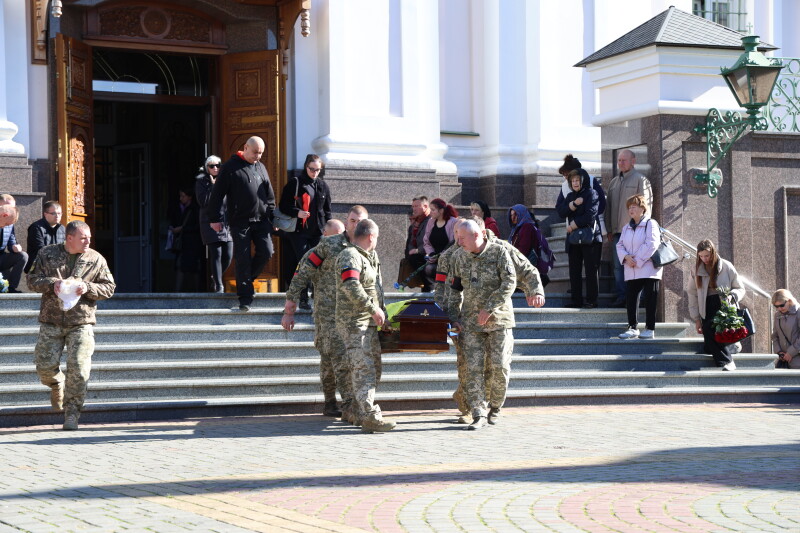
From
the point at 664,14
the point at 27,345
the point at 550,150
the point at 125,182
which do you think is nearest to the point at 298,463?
the point at 27,345

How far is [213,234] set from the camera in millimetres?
15141

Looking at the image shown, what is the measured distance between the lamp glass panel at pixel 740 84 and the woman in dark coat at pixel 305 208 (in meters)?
4.75

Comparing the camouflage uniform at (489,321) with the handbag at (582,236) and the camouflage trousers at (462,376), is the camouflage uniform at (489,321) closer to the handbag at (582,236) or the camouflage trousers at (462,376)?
the camouflage trousers at (462,376)

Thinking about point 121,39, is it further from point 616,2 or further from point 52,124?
point 616,2

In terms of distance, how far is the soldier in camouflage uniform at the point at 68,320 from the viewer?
11.5 m

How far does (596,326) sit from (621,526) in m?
8.33

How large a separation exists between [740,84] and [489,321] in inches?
219

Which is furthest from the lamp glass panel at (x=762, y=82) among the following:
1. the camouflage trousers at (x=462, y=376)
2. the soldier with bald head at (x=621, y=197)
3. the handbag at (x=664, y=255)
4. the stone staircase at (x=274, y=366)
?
the camouflage trousers at (x=462, y=376)

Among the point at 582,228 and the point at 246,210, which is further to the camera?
the point at 582,228

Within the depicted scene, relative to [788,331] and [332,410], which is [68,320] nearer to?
[332,410]

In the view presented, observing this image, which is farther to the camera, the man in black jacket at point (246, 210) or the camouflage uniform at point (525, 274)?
the man in black jacket at point (246, 210)

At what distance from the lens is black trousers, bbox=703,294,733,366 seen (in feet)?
48.2

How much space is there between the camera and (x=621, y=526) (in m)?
7.02

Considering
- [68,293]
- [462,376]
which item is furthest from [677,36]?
[68,293]
